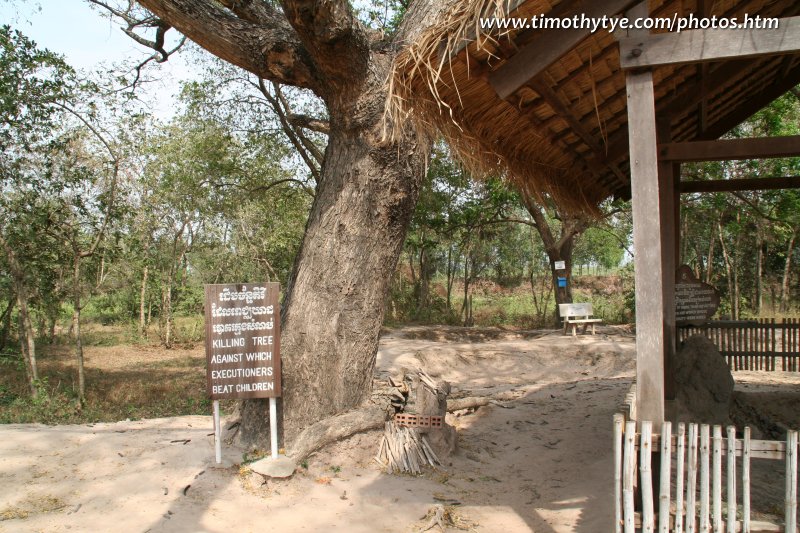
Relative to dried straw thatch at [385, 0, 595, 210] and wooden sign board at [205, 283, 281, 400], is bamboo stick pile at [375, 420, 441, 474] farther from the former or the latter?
dried straw thatch at [385, 0, 595, 210]

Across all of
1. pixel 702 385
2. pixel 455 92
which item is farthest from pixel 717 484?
pixel 702 385

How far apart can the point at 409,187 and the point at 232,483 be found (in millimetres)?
2978

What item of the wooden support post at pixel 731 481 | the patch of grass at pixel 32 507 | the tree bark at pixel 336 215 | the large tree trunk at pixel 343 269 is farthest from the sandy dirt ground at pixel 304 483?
the wooden support post at pixel 731 481

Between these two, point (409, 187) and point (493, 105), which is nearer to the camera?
point (493, 105)

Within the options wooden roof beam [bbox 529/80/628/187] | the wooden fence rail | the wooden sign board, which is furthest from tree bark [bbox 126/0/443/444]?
the wooden fence rail

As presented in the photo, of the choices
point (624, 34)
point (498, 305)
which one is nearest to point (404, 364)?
point (624, 34)

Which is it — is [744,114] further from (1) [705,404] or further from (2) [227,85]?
(2) [227,85]

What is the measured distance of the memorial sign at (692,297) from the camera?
7.37 meters

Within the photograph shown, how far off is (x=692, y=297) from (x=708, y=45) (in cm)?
484

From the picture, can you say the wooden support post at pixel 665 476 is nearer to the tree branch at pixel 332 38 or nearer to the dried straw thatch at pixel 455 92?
the dried straw thatch at pixel 455 92

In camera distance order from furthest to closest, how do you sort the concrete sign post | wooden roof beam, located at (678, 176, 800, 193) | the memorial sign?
the memorial sign, wooden roof beam, located at (678, 176, 800, 193), the concrete sign post

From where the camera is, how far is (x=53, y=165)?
10117 mm

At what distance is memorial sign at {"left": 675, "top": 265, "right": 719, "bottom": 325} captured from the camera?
7.37 metres

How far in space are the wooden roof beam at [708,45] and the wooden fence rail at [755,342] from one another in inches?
247
